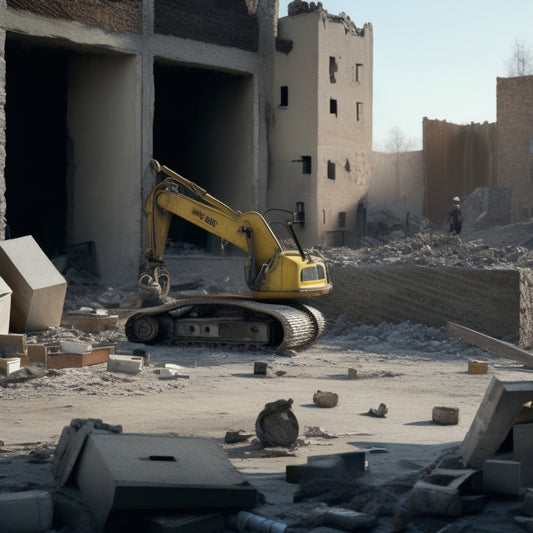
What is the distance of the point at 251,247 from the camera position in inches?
637

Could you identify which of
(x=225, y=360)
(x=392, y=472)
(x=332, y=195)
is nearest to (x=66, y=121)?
(x=332, y=195)

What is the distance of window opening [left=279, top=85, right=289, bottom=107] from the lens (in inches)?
1152

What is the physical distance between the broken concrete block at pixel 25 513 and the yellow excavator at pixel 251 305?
973 cm

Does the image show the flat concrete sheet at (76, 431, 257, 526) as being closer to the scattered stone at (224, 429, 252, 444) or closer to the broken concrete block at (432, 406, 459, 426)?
the scattered stone at (224, 429, 252, 444)

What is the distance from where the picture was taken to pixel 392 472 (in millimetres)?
7199

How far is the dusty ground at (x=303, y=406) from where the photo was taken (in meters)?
6.38

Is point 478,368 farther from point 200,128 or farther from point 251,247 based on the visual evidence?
point 200,128

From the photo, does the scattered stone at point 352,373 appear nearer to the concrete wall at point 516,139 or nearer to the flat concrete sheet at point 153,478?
the flat concrete sheet at point 153,478

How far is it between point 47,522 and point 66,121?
76.6ft

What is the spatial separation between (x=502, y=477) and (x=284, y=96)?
24.1m

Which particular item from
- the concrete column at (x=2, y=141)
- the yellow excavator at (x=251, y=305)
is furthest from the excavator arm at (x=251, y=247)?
the concrete column at (x=2, y=141)

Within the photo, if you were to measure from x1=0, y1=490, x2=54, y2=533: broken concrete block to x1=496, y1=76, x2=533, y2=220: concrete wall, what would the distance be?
34526 mm

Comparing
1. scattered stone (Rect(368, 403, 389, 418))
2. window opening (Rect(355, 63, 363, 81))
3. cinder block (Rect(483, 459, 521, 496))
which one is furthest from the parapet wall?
window opening (Rect(355, 63, 363, 81))

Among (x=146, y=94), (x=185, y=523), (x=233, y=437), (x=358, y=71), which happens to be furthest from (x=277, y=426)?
(x=358, y=71)
